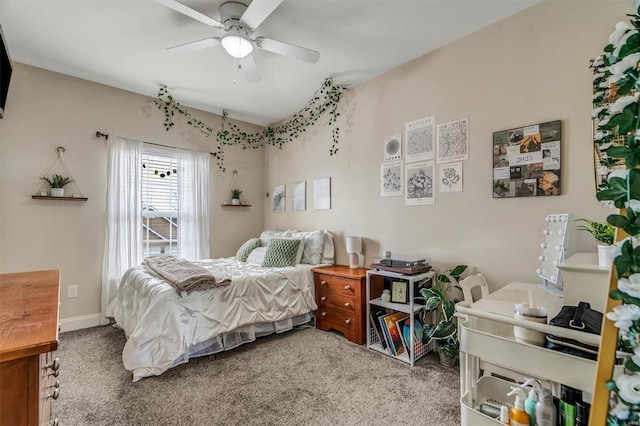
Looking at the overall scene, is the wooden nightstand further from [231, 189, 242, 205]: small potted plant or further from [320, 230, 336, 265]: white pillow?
[231, 189, 242, 205]: small potted plant

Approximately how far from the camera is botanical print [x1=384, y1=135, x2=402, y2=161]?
292 centimetres

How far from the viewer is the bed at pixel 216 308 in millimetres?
2186

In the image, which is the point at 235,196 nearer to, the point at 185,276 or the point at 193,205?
the point at 193,205

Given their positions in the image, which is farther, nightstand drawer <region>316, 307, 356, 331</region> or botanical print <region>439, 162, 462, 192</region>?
nightstand drawer <region>316, 307, 356, 331</region>

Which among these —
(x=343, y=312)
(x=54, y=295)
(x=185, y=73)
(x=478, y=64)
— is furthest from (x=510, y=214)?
(x=185, y=73)

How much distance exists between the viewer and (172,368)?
2312 mm

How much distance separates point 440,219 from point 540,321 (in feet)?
5.48

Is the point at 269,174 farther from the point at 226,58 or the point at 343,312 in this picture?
the point at 343,312

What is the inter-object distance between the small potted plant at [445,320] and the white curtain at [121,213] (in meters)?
3.27

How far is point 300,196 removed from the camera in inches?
161

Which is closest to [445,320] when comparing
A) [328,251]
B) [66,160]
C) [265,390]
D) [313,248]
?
[265,390]

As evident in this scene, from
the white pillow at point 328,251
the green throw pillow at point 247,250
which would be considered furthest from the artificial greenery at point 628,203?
the green throw pillow at point 247,250

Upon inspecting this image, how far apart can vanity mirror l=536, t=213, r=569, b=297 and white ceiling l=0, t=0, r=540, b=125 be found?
62.3 inches

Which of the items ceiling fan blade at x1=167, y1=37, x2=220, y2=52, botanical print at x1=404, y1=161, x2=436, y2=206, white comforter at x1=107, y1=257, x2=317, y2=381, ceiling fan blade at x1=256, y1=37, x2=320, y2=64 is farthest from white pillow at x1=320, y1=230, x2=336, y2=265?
ceiling fan blade at x1=167, y1=37, x2=220, y2=52
